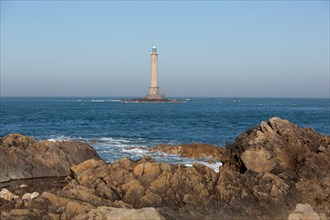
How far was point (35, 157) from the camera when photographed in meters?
21.8

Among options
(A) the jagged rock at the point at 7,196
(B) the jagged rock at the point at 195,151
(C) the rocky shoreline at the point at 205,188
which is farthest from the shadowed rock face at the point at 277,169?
(B) the jagged rock at the point at 195,151

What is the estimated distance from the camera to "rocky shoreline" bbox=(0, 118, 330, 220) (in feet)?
40.8

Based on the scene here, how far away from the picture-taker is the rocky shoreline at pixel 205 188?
12430mm

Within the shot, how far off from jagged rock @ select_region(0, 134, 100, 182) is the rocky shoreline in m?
1.65

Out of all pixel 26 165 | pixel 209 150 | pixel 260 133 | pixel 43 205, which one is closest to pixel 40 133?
pixel 209 150

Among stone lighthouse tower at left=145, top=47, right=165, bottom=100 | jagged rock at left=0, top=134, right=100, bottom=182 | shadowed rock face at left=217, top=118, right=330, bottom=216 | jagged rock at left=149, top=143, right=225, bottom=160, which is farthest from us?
stone lighthouse tower at left=145, top=47, right=165, bottom=100

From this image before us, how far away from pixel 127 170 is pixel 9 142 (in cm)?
930

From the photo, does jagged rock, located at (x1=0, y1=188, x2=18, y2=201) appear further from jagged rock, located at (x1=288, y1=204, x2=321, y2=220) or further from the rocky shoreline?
jagged rock, located at (x1=288, y1=204, x2=321, y2=220)

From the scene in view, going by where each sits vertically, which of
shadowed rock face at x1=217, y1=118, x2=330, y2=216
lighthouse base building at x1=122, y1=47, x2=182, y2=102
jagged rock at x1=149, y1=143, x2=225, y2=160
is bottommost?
jagged rock at x1=149, y1=143, x2=225, y2=160

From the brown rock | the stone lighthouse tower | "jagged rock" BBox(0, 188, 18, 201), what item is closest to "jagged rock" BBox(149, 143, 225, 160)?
"jagged rock" BBox(0, 188, 18, 201)

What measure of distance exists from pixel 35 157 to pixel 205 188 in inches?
421

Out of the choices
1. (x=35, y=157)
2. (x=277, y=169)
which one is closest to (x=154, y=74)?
(x=35, y=157)

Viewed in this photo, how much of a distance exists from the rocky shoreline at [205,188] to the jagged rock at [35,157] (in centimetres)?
165

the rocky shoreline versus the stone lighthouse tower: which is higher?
the stone lighthouse tower
